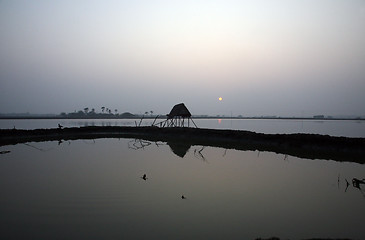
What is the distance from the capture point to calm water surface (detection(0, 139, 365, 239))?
509 centimetres

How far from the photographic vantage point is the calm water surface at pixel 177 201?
5090mm

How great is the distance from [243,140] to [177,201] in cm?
1633

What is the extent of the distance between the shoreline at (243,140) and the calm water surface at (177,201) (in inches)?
174

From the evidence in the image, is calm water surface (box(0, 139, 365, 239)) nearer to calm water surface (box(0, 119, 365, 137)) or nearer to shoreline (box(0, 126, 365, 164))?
shoreline (box(0, 126, 365, 164))

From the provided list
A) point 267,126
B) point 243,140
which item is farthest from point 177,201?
point 267,126

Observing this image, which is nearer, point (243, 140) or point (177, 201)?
point (177, 201)

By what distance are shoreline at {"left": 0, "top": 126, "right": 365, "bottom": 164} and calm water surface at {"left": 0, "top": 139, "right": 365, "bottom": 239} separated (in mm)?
4418

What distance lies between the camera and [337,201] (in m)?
7.09

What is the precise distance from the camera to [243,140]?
72.8 ft

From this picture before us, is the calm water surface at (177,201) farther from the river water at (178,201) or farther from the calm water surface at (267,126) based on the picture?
the calm water surface at (267,126)

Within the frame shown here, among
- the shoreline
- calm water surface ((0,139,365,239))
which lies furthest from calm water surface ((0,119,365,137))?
calm water surface ((0,139,365,239))

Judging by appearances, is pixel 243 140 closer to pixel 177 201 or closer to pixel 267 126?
pixel 177 201

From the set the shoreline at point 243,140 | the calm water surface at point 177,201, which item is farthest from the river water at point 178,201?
the shoreline at point 243,140

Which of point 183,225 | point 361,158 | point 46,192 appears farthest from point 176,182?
point 361,158
